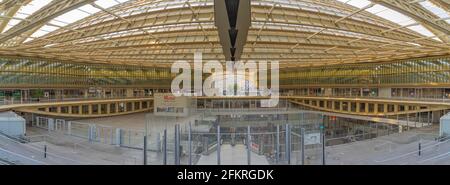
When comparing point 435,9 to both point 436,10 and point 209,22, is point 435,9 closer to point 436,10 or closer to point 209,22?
point 436,10

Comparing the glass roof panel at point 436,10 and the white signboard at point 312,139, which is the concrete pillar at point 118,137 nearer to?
the white signboard at point 312,139

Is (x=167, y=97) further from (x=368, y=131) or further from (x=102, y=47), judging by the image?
(x=368, y=131)

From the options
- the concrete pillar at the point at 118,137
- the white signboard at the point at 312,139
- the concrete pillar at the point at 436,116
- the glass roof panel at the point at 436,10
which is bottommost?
the concrete pillar at the point at 436,116

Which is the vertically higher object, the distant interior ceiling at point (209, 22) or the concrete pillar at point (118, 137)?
the distant interior ceiling at point (209, 22)

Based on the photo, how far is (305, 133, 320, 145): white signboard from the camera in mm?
13647

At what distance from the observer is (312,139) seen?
1433 cm

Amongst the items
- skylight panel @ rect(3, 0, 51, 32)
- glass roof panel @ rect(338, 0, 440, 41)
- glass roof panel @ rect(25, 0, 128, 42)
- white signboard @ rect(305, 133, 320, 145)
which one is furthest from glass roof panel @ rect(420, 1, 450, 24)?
skylight panel @ rect(3, 0, 51, 32)

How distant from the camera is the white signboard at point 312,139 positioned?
13647 mm

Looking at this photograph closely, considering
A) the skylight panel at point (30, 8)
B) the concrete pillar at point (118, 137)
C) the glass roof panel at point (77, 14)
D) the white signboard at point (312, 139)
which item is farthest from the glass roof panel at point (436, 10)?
the skylight panel at point (30, 8)

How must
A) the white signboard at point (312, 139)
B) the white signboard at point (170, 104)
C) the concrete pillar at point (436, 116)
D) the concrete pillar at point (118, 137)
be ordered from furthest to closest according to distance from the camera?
the concrete pillar at point (436, 116), the white signboard at point (170, 104), the concrete pillar at point (118, 137), the white signboard at point (312, 139)

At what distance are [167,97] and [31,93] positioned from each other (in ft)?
88.1

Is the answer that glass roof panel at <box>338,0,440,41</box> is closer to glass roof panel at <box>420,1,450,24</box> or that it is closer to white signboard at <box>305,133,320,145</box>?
glass roof panel at <box>420,1,450,24</box>
